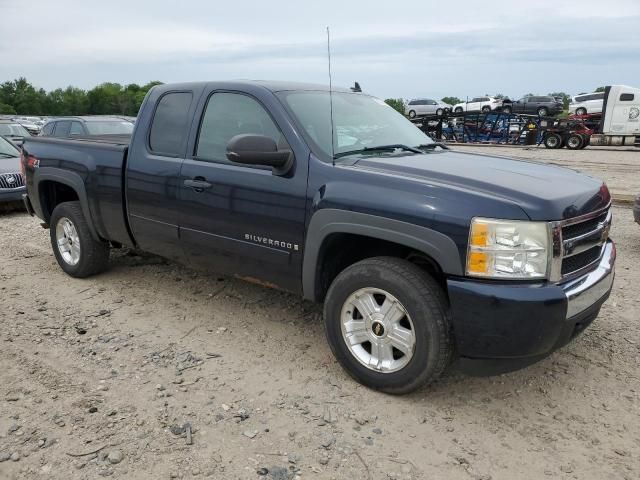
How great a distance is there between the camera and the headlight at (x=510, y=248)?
2.74 metres

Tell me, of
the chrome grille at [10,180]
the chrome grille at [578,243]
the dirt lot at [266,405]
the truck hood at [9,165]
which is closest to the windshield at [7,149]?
the truck hood at [9,165]

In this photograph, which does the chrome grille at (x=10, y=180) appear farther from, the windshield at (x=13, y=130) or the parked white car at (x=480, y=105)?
the parked white car at (x=480, y=105)

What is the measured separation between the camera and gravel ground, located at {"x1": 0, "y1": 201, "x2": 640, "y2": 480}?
2680mm

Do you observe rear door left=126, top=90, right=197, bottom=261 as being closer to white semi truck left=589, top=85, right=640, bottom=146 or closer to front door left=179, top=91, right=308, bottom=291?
front door left=179, top=91, right=308, bottom=291

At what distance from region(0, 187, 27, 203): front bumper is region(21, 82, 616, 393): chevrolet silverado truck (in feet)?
A: 16.7

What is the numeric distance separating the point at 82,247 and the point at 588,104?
33.8 metres

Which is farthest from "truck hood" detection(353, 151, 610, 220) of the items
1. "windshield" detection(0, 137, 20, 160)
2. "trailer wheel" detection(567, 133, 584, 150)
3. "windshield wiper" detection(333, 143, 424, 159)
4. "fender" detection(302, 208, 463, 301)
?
"trailer wheel" detection(567, 133, 584, 150)

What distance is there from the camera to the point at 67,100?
373 ft

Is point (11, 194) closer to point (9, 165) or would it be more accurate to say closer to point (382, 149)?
point (9, 165)

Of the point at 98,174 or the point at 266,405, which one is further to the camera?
the point at 98,174

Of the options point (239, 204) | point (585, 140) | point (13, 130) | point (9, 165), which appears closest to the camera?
point (239, 204)

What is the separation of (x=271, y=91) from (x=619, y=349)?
3.02 metres

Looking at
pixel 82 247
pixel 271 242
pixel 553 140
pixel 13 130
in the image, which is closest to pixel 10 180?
pixel 82 247

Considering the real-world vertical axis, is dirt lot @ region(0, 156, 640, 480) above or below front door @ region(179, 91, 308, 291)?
below
